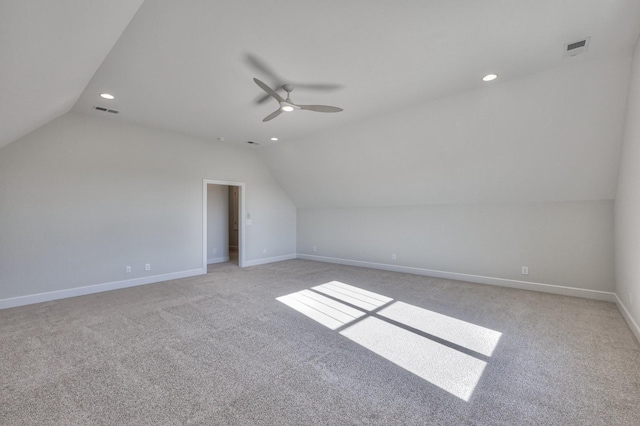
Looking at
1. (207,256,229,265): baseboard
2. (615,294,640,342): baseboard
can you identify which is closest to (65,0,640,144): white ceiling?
(615,294,640,342): baseboard

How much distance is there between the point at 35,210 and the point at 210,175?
2.85 meters

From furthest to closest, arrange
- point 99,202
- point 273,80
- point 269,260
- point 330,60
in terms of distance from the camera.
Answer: point 269,260
point 99,202
point 273,80
point 330,60

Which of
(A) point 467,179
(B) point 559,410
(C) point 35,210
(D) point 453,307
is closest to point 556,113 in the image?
(A) point 467,179

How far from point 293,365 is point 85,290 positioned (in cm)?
422

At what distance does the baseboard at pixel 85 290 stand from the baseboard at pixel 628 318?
6698 mm

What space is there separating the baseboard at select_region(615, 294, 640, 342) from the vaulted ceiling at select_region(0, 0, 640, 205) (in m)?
1.53

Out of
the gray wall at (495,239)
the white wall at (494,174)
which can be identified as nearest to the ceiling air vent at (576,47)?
the white wall at (494,174)

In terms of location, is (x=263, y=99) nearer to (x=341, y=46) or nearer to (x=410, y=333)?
(x=341, y=46)

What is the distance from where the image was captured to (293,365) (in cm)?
243

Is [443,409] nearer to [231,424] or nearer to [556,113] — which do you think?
[231,424]

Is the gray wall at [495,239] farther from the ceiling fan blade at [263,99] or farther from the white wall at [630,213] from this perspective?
the ceiling fan blade at [263,99]

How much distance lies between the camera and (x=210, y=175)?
244 inches

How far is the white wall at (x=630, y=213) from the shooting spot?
2756 mm

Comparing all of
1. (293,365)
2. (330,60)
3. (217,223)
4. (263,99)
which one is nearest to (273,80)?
(263,99)
